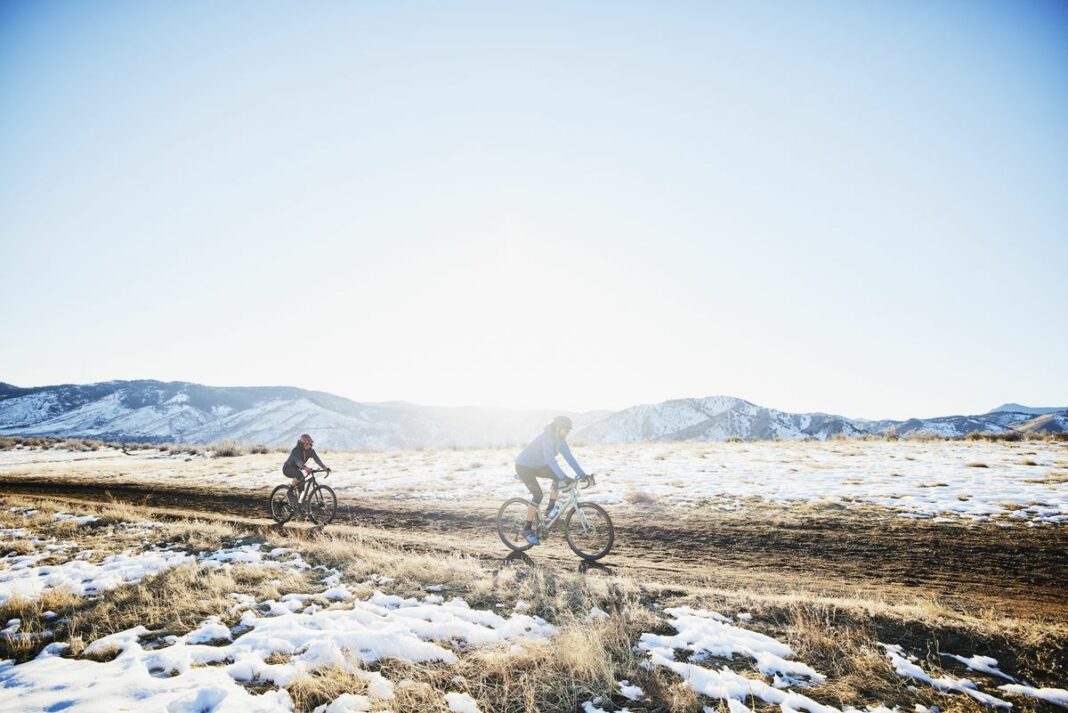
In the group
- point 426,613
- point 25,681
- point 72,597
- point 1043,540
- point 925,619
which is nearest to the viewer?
point 25,681

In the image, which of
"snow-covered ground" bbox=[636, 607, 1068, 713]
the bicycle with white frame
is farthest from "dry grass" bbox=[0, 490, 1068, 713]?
the bicycle with white frame

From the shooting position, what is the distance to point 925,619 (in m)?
6.10

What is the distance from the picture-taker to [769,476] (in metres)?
17.5

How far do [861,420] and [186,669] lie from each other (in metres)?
134

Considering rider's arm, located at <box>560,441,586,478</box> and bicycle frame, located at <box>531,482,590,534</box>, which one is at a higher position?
rider's arm, located at <box>560,441,586,478</box>

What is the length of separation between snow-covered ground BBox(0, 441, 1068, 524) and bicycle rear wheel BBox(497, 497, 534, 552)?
212 inches

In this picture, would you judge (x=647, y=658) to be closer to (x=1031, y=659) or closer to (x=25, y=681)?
(x=1031, y=659)

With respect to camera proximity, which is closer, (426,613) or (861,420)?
(426,613)

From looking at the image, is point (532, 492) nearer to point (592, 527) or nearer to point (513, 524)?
point (513, 524)

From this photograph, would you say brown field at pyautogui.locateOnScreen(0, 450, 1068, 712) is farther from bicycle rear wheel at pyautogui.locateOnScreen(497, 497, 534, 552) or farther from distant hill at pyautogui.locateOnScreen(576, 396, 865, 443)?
distant hill at pyautogui.locateOnScreen(576, 396, 865, 443)

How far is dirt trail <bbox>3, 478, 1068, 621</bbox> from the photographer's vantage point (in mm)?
7742

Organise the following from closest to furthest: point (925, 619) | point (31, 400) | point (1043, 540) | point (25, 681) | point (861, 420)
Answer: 1. point (25, 681)
2. point (925, 619)
3. point (1043, 540)
4. point (861, 420)
5. point (31, 400)

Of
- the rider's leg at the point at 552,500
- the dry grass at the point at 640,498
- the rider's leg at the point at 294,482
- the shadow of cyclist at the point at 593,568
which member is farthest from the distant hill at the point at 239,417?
the shadow of cyclist at the point at 593,568

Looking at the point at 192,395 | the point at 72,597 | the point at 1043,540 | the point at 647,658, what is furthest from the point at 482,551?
the point at 192,395
